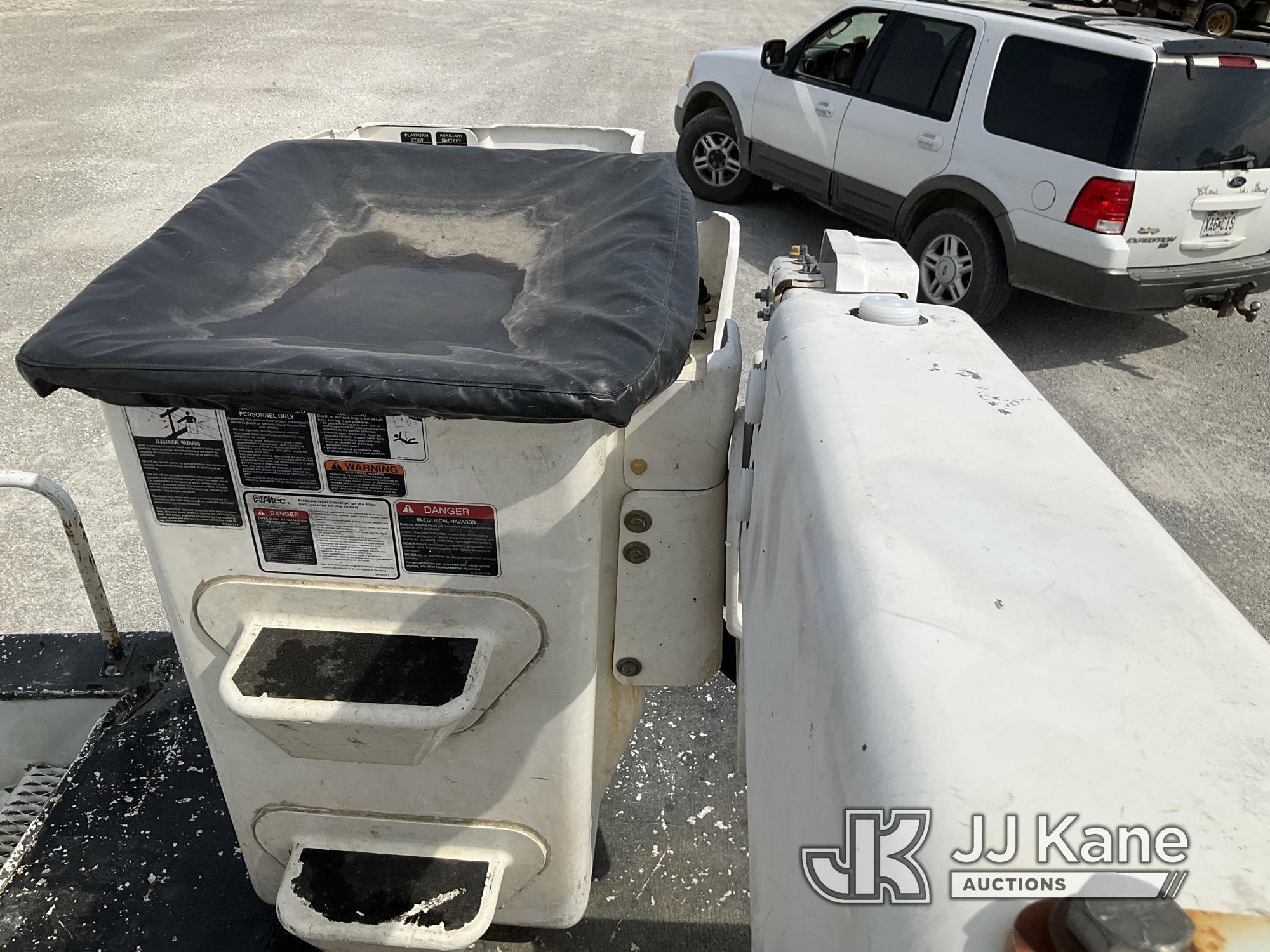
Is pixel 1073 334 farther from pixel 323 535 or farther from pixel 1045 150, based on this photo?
pixel 323 535

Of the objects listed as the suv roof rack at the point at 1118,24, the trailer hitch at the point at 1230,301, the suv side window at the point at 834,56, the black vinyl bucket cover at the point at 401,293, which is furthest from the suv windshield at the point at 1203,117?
the black vinyl bucket cover at the point at 401,293

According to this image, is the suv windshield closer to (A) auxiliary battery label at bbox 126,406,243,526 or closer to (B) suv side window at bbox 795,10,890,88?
(B) suv side window at bbox 795,10,890,88

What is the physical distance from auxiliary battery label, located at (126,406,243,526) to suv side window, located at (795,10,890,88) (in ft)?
20.2

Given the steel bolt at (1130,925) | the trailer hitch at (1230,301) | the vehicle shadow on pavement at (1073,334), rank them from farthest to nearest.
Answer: the vehicle shadow on pavement at (1073,334) < the trailer hitch at (1230,301) < the steel bolt at (1130,925)

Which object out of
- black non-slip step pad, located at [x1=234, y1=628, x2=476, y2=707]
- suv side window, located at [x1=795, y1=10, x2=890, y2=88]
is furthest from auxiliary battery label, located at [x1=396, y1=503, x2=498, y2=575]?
suv side window, located at [x1=795, y1=10, x2=890, y2=88]

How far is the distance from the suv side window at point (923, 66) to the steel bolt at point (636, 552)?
510 centimetres

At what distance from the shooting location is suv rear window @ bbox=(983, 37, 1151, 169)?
4.91 metres

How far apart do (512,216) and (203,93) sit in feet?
34.9

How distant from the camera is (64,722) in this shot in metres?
2.62

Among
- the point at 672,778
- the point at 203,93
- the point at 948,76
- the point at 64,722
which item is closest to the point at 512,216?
the point at 672,778

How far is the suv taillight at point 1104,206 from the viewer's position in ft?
16.3

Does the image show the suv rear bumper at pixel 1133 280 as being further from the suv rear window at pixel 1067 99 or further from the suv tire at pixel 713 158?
the suv tire at pixel 713 158

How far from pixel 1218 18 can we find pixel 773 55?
9.35 m

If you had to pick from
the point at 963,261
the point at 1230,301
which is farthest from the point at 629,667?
the point at 1230,301
